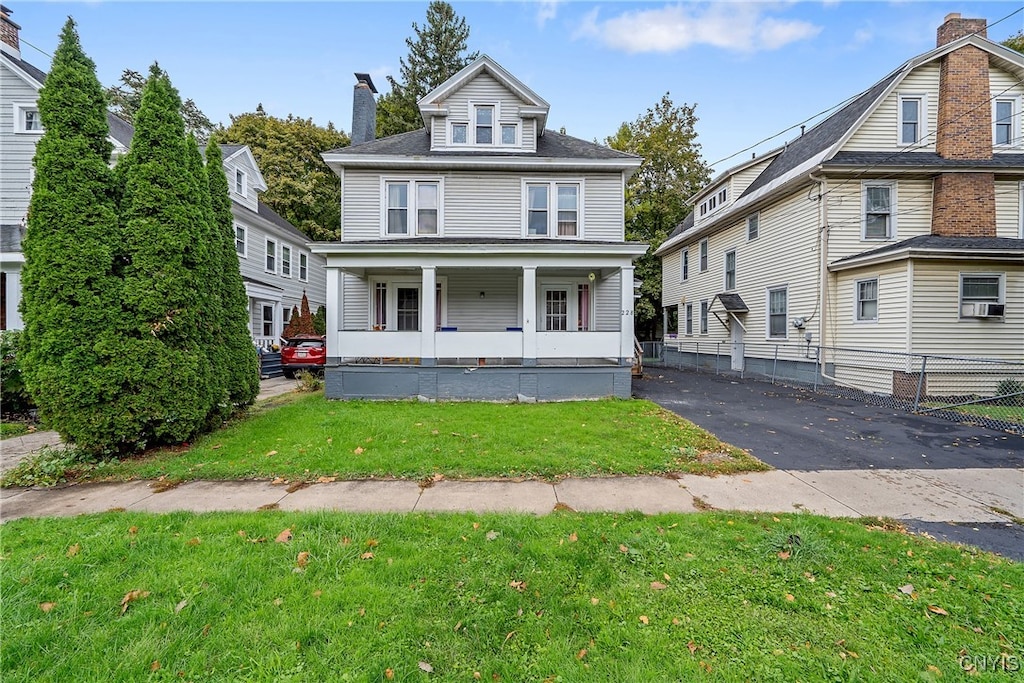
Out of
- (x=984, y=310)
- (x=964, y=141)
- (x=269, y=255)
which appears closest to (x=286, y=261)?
(x=269, y=255)

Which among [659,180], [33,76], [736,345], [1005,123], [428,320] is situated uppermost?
[659,180]

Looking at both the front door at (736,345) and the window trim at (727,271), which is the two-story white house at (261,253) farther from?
the front door at (736,345)

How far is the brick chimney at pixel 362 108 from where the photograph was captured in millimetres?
14266

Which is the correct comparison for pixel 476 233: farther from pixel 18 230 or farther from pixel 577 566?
pixel 18 230

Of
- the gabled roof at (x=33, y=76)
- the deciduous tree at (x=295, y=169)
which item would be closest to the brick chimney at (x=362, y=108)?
the gabled roof at (x=33, y=76)

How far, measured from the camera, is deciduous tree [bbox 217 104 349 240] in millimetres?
27359

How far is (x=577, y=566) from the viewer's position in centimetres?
304

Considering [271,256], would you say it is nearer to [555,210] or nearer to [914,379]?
[555,210]

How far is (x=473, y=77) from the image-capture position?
41.0ft

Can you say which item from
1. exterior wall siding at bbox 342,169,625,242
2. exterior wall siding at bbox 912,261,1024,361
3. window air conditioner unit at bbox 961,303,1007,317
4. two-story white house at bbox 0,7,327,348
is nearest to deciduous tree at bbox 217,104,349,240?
two-story white house at bbox 0,7,327,348

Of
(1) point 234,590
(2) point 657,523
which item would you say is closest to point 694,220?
(2) point 657,523

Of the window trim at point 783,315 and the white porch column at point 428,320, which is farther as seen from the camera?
the window trim at point 783,315

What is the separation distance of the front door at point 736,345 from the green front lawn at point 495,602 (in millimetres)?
14846
